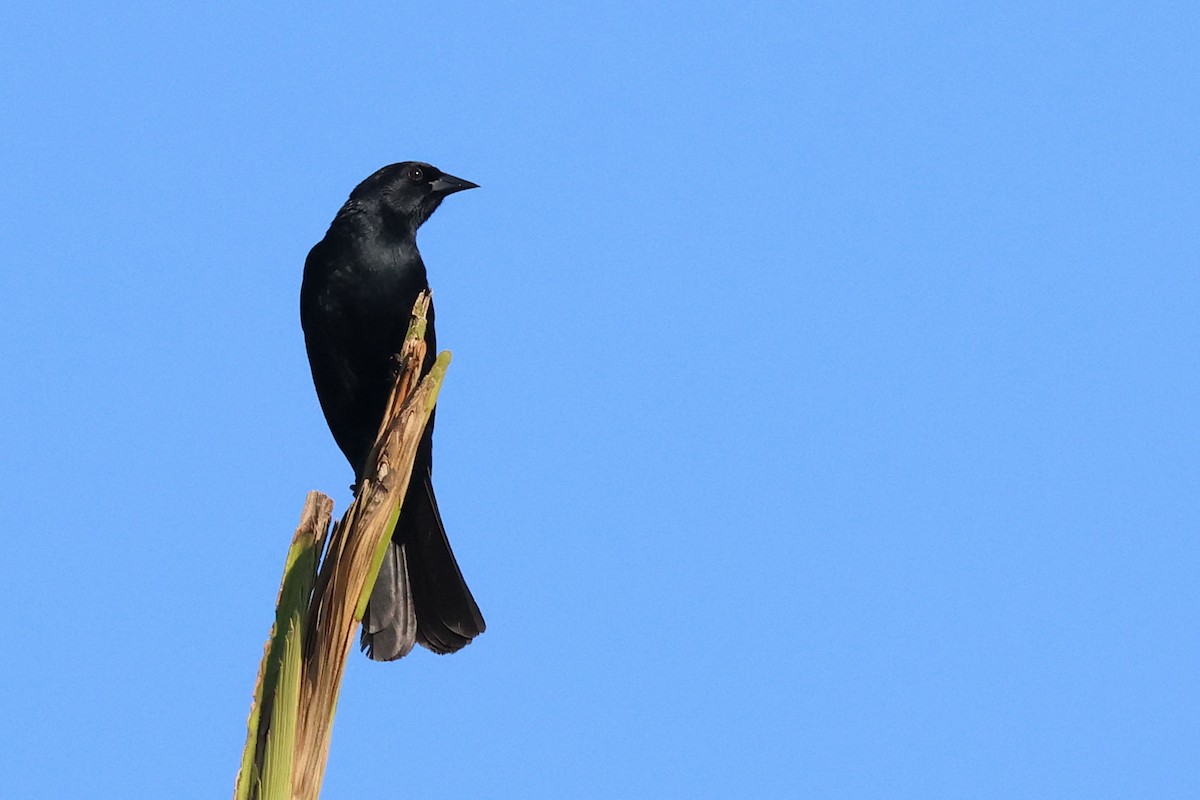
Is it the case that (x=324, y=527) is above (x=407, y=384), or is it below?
below

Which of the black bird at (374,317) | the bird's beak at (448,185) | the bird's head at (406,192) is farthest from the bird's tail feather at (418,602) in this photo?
Result: the bird's beak at (448,185)

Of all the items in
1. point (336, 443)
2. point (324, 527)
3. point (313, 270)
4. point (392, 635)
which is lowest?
point (324, 527)

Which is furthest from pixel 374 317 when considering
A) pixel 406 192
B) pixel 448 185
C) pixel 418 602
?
pixel 418 602

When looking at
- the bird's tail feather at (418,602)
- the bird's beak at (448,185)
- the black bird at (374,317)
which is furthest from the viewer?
the bird's beak at (448,185)

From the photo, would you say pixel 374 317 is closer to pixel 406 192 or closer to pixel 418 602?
pixel 406 192

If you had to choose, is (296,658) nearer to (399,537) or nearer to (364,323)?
(399,537)

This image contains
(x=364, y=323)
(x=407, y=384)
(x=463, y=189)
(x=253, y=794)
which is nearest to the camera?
(x=253, y=794)

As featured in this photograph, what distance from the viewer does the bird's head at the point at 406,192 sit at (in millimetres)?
6469

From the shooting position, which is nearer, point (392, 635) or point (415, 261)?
point (392, 635)

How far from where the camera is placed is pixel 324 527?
11.2 ft

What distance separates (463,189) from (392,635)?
2.83 m

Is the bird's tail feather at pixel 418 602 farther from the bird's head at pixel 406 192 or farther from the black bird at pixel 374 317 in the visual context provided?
the bird's head at pixel 406 192

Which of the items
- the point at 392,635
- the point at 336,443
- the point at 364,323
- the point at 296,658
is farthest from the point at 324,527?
the point at 336,443

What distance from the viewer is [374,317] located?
603 centimetres
